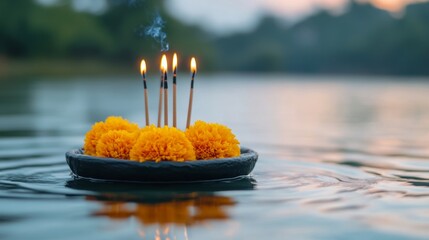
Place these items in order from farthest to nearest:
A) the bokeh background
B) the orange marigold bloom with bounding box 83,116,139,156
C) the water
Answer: the bokeh background < the orange marigold bloom with bounding box 83,116,139,156 < the water

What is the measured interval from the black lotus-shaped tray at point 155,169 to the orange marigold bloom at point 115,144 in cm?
17

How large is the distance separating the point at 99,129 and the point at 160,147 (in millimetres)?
1058

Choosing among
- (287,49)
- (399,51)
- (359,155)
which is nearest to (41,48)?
(399,51)

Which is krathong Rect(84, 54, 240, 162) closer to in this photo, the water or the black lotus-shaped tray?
the black lotus-shaped tray

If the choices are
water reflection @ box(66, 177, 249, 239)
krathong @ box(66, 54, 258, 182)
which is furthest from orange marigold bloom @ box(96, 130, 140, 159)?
water reflection @ box(66, 177, 249, 239)

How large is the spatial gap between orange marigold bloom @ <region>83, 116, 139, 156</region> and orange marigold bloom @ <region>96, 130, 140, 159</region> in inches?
10.4

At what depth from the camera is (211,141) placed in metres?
7.11

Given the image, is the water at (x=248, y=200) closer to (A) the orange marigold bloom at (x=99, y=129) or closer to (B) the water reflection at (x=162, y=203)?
(B) the water reflection at (x=162, y=203)

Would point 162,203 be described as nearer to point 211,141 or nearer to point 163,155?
point 163,155

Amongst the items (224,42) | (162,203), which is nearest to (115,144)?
(162,203)

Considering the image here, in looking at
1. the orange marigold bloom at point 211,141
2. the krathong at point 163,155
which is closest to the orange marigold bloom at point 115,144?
Result: the krathong at point 163,155

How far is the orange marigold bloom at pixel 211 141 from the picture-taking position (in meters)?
7.10

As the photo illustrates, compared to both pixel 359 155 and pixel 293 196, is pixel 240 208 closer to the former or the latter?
pixel 293 196

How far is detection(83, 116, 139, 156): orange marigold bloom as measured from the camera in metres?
7.44
